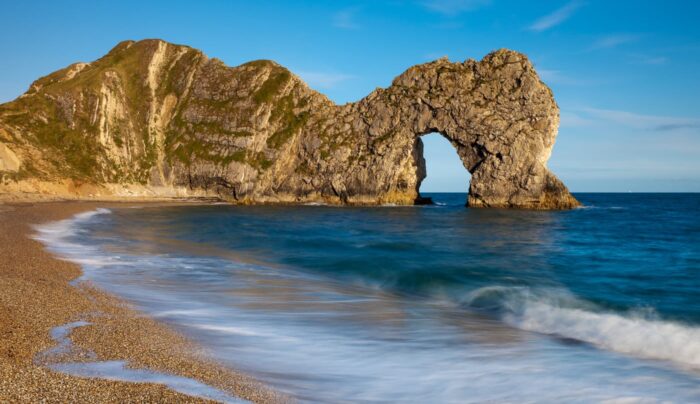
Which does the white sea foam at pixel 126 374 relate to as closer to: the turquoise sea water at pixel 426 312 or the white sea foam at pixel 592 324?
the turquoise sea water at pixel 426 312

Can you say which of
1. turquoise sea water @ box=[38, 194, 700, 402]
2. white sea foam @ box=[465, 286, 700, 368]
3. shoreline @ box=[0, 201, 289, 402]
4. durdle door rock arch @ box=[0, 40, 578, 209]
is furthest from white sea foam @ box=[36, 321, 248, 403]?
durdle door rock arch @ box=[0, 40, 578, 209]

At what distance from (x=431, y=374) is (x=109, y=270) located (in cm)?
1178

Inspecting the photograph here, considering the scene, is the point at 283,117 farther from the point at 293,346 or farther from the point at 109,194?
the point at 293,346

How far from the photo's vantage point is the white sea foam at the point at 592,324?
31.6 ft

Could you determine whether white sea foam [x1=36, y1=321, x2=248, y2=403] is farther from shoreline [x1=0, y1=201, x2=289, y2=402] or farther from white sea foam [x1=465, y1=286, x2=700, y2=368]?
white sea foam [x1=465, y1=286, x2=700, y2=368]

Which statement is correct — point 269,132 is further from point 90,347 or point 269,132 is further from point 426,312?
point 90,347

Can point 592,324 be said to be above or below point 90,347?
below

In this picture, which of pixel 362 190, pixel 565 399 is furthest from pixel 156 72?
pixel 565 399

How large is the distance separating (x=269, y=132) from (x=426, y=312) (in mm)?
82599

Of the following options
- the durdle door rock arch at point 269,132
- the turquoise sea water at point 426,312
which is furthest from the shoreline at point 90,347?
the durdle door rock arch at point 269,132

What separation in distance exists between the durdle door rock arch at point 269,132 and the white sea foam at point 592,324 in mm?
60202

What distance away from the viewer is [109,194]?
83.8 metres

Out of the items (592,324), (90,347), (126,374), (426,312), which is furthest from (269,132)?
(126,374)

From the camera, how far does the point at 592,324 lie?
11.7 meters
